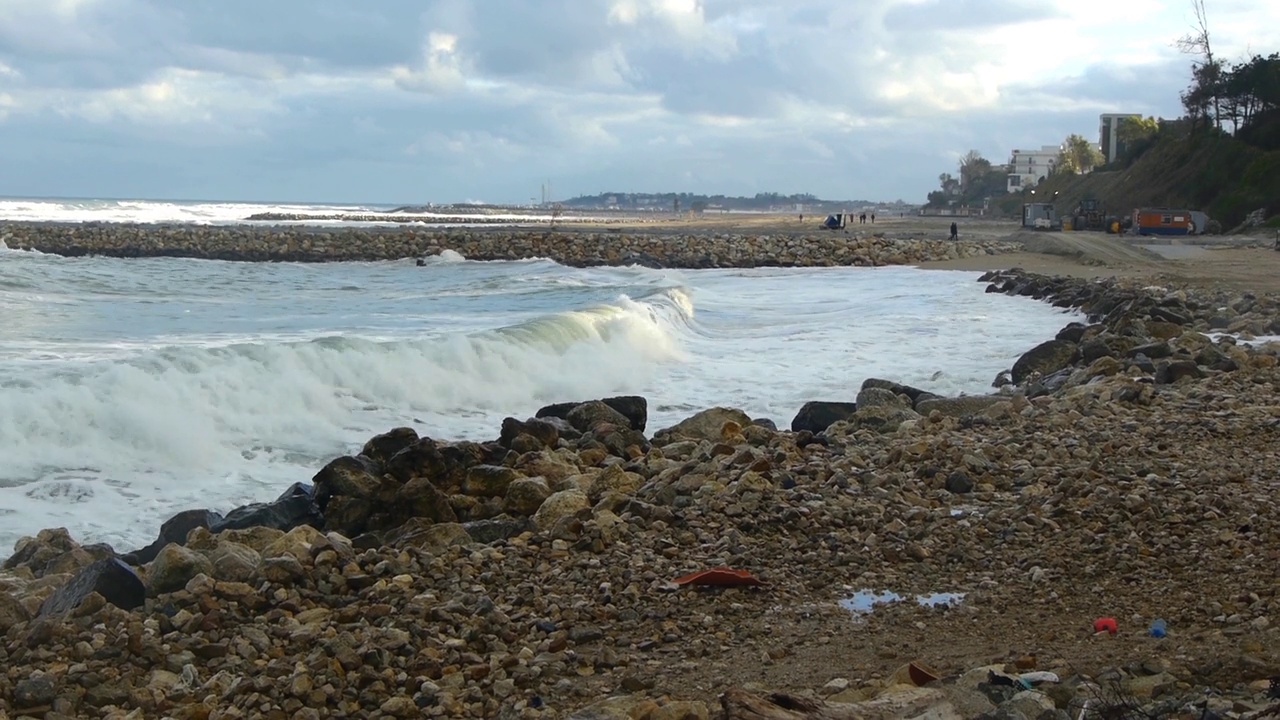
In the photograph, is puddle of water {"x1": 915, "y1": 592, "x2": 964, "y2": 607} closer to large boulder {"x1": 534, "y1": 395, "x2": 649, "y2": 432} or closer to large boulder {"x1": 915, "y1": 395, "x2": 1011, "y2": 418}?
large boulder {"x1": 915, "y1": 395, "x2": 1011, "y2": 418}

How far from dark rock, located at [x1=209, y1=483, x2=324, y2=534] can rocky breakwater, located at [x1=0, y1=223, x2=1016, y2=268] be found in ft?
98.1

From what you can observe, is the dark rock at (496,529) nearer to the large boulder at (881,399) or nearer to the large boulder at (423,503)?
the large boulder at (423,503)

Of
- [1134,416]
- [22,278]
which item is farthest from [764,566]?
[22,278]

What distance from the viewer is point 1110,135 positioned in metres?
94.3

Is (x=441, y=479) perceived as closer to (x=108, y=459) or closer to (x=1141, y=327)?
(x=108, y=459)

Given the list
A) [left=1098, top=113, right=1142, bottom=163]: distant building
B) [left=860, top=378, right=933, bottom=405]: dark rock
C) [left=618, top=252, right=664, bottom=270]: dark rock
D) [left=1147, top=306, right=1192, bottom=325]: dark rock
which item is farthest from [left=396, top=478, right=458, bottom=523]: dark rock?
[left=1098, top=113, right=1142, bottom=163]: distant building

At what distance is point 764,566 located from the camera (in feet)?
16.4

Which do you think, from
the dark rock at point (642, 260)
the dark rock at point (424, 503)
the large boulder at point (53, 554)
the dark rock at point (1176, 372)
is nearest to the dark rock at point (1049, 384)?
the dark rock at point (1176, 372)

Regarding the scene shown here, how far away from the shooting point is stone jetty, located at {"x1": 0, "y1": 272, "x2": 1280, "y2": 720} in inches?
144

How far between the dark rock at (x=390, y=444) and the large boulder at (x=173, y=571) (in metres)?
2.67

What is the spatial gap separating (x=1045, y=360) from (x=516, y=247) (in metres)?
30.5

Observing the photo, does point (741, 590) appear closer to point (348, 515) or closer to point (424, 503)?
point (424, 503)

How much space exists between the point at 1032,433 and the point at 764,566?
296 cm

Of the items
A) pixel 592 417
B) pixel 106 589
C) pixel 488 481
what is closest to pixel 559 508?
pixel 488 481
